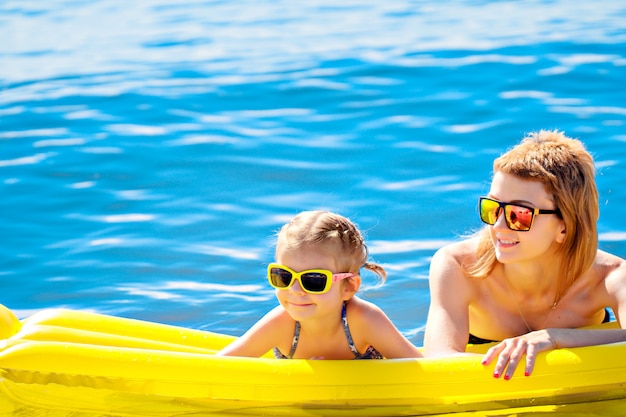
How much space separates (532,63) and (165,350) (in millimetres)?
6436

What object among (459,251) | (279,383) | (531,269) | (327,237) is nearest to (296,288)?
(327,237)

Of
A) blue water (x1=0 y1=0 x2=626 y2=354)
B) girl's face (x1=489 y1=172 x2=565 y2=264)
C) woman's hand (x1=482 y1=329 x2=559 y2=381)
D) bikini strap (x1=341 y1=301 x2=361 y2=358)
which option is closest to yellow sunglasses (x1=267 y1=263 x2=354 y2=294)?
bikini strap (x1=341 y1=301 x2=361 y2=358)

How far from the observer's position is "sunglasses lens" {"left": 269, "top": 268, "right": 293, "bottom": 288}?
321cm

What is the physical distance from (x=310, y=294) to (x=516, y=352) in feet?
2.17

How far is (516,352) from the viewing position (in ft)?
10.7

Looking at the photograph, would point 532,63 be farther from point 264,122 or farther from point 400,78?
point 264,122

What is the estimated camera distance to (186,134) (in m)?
7.98

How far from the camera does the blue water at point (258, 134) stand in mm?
5707

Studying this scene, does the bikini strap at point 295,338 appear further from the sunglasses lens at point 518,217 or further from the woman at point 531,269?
the sunglasses lens at point 518,217

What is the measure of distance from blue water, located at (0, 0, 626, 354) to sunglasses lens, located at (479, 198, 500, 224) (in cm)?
150

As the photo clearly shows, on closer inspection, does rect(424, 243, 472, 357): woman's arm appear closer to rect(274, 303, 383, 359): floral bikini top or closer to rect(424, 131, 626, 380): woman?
rect(424, 131, 626, 380): woman

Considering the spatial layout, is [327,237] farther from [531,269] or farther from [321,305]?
[531,269]

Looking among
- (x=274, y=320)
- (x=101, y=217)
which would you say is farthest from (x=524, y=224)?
(x=101, y=217)

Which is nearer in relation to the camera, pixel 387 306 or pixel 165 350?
pixel 165 350
